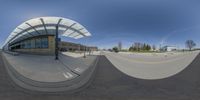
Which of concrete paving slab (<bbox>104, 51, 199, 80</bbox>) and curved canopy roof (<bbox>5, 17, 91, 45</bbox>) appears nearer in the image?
curved canopy roof (<bbox>5, 17, 91, 45</bbox>)

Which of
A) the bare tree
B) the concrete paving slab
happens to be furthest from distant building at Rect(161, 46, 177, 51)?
the concrete paving slab

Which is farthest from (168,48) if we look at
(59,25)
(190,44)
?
(59,25)

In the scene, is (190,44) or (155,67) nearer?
(190,44)

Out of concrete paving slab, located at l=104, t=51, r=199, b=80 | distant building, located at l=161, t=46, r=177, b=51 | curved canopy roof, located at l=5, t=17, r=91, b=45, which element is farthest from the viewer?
concrete paving slab, located at l=104, t=51, r=199, b=80

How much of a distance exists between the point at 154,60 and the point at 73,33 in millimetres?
9300

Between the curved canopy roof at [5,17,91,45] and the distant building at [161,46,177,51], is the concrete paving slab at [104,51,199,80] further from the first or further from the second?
the curved canopy roof at [5,17,91,45]

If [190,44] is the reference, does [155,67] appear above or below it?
below

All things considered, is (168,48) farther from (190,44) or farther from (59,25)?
(59,25)

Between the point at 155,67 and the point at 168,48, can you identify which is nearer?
the point at 168,48

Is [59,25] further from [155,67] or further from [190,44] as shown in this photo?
[155,67]

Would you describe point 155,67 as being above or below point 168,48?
below

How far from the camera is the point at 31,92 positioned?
13.9 feet

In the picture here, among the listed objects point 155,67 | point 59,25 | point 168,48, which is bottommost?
point 155,67

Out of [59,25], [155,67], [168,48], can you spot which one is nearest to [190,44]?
[168,48]
